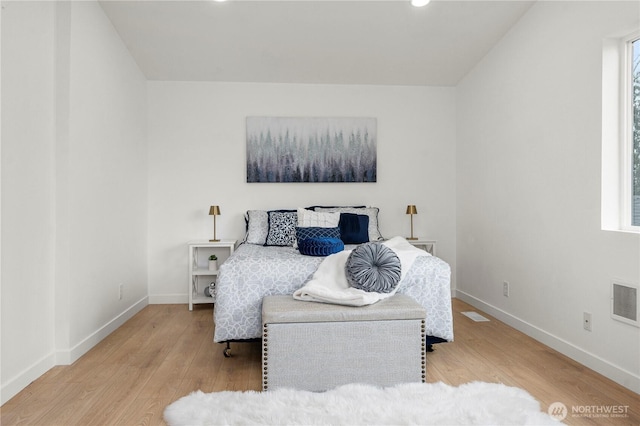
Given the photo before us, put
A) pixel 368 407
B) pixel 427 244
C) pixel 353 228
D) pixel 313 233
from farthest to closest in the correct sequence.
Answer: pixel 427 244
pixel 353 228
pixel 313 233
pixel 368 407

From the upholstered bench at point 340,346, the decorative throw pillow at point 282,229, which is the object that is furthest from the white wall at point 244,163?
the upholstered bench at point 340,346

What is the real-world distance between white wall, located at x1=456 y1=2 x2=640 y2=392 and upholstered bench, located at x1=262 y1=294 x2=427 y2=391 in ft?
3.88

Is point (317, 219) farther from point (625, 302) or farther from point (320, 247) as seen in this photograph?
point (625, 302)

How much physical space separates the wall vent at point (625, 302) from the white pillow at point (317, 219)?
228 centimetres

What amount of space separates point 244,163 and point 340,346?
114 inches

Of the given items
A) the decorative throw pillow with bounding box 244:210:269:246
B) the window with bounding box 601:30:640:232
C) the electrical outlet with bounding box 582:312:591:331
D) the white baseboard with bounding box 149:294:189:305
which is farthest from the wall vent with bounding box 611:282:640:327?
the white baseboard with bounding box 149:294:189:305

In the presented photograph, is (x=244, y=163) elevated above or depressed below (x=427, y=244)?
above

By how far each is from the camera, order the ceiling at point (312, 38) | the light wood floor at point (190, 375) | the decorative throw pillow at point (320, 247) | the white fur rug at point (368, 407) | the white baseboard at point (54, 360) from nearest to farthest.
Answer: the white fur rug at point (368, 407) → the light wood floor at point (190, 375) → the white baseboard at point (54, 360) → the decorative throw pillow at point (320, 247) → the ceiling at point (312, 38)

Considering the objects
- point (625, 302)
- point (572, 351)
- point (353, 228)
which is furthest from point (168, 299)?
point (625, 302)

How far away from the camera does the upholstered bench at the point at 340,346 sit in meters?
2.29

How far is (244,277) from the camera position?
2.77m

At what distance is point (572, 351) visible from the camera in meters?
2.85

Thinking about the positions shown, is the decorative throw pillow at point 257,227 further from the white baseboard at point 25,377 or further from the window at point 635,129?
the window at point 635,129

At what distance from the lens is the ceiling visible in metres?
3.46
